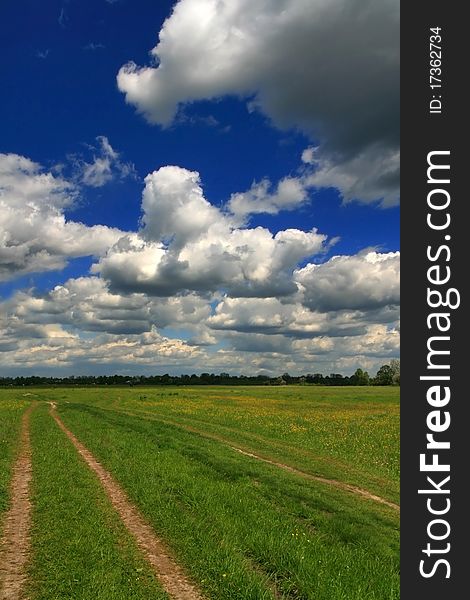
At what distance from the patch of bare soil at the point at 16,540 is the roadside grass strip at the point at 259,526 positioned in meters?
2.83

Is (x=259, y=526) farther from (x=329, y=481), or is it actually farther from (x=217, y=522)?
(x=329, y=481)

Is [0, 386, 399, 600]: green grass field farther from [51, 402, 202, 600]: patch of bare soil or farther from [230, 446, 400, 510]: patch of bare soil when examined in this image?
[230, 446, 400, 510]: patch of bare soil

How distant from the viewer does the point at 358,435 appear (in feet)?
117

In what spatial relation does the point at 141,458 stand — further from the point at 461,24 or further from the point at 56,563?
the point at 461,24

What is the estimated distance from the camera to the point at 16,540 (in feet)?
35.1

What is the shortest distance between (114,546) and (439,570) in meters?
6.29

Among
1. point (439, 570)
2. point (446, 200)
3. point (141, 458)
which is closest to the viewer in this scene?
point (439, 570)

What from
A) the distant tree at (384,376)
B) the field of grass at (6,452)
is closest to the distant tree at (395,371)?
the distant tree at (384,376)

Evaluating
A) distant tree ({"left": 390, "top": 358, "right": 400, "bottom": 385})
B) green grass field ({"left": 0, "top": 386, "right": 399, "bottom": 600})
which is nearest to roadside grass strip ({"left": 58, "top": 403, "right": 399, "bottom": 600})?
green grass field ({"left": 0, "top": 386, "right": 399, "bottom": 600})

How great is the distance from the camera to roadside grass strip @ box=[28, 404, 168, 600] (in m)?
8.41

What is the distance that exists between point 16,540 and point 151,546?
297 centimetres

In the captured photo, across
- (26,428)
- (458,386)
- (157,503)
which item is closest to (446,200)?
(458,386)

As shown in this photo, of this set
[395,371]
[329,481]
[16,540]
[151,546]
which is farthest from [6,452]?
[395,371]

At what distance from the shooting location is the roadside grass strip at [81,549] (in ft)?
27.6
